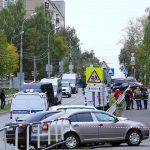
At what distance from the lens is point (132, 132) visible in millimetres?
22969

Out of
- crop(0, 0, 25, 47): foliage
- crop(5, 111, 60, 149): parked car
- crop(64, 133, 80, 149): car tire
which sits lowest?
crop(64, 133, 80, 149): car tire

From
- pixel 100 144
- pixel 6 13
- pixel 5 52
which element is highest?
pixel 6 13

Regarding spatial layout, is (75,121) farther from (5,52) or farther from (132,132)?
(5,52)

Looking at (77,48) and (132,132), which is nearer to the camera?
(132,132)

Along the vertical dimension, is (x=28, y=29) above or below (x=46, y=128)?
above

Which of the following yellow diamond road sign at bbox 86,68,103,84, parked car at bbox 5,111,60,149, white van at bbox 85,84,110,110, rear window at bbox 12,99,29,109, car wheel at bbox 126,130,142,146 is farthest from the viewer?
white van at bbox 85,84,110,110

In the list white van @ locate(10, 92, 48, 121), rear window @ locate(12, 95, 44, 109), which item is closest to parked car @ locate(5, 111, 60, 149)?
white van @ locate(10, 92, 48, 121)

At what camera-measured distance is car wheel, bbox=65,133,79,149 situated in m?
21.6

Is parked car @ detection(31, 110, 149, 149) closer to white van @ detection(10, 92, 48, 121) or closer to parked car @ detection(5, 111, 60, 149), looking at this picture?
parked car @ detection(5, 111, 60, 149)

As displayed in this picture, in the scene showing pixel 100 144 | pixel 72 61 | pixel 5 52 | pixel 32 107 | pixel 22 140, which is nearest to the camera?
pixel 22 140

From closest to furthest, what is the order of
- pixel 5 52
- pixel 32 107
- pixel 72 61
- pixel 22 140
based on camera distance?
pixel 22 140, pixel 32 107, pixel 5 52, pixel 72 61

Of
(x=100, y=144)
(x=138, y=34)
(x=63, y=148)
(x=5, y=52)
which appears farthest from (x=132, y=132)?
(x=138, y=34)

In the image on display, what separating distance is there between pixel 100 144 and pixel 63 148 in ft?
11.6

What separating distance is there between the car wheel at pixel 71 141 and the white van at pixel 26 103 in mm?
9912
